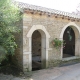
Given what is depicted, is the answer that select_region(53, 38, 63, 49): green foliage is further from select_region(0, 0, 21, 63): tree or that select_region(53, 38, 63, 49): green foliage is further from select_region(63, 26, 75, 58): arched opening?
select_region(0, 0, 21, 63): tree

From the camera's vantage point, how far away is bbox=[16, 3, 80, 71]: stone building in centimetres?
Result: 771

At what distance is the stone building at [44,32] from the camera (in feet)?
25.3

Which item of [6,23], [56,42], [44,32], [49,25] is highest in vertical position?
[49,25]

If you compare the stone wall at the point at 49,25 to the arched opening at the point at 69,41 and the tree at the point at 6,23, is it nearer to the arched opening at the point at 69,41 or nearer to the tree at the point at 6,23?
the arched opening at the point at 69,41

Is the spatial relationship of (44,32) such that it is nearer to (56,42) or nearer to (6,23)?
(56,42)

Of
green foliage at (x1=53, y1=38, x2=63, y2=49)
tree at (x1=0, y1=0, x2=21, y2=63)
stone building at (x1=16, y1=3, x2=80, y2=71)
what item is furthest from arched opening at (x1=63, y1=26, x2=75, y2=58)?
tree at (x1=0, y1=0, x2=21, y2=63)

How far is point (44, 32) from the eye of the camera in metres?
8.54

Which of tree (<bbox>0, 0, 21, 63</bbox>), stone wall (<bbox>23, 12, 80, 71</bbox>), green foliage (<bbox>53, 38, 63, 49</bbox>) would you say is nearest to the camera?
tree (<bbox>0, 0, 21, 63</bbox>)

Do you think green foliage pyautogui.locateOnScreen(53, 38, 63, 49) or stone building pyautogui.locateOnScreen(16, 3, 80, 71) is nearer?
stone building pyautogui.locateOnScreen(16, 3, 80, 71)

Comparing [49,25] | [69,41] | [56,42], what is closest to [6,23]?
[49,25]

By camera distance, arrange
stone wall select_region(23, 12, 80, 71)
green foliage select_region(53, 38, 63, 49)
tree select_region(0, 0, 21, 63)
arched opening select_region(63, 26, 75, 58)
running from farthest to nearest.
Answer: arched opening select_region(63, 26, 75, 58), green foliage select_region(53, 38, 63, 49), stone wall select_region(23, 12, 80, 71), tree select_region(0, 0, 21, 63)

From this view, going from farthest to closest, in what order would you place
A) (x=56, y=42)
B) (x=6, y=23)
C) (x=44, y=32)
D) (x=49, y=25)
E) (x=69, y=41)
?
(x=69, y=41)
(x=56, y=42)
(x=49, y=25)
(x=44, y=32)
(x=6, y=23)

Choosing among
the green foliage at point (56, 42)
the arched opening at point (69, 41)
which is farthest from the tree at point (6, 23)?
the arched opening at point (69, 41)

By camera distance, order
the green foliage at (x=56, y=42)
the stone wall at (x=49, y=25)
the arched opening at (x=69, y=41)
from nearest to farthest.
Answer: the stone wall at (x=49, y=25) < the green foliage at (x=56, y=42) < the arched opening at (x=69, y=41)
